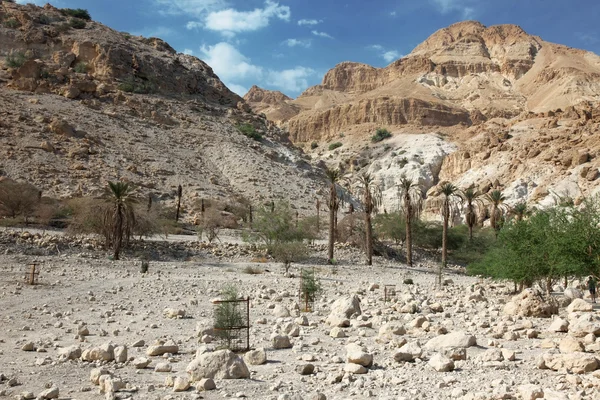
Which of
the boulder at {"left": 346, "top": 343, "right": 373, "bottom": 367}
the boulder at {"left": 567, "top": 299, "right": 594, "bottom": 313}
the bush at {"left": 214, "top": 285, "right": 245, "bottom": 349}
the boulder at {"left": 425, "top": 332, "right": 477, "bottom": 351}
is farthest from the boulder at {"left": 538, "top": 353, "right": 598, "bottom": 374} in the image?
the boulder at {"left": 567, "top": 299, "right": 594, "bottom": 313}

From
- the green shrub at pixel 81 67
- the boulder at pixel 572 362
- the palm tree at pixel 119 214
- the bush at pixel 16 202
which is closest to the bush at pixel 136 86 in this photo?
the green shrub at pixel 81 67

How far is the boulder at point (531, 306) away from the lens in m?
13.2

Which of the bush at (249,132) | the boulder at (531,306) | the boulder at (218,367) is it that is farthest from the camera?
the bush at (249,132)

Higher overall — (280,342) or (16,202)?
(16,202)

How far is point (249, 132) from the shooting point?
70.3m

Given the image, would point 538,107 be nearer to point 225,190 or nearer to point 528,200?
point 528,200

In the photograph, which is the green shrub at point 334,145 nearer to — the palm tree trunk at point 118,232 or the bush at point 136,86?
the bush at point 136,86

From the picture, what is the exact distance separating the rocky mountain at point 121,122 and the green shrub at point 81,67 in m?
0.16

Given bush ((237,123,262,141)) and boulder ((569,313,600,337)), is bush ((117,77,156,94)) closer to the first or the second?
bush ((237,123,262,141))

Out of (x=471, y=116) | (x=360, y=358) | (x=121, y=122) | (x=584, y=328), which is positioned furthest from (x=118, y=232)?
(x=471, y=116)

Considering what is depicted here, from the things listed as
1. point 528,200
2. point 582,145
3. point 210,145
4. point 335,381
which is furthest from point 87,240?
point 582,145

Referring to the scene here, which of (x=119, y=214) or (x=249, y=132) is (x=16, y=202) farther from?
(x=249, y=132)

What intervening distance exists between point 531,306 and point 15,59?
6995 cm

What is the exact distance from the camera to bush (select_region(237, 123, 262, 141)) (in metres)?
70.4
